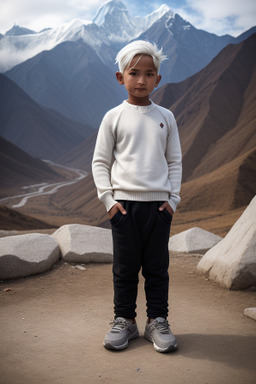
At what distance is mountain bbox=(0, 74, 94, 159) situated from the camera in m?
74.2

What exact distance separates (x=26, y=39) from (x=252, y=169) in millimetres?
122601

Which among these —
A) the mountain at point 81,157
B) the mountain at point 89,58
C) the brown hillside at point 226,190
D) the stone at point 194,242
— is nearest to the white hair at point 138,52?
the stone at point 194,242

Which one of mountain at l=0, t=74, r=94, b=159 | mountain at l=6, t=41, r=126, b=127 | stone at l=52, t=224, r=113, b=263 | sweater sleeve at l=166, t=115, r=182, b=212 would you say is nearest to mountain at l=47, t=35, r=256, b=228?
stone at l=52, t=224, r=113, b=263

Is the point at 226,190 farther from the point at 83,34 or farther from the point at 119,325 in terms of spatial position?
the point at 83,34

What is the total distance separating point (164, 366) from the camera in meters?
2.34

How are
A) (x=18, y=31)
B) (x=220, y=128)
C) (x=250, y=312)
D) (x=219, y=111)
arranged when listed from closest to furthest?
(x=250, y=312)
(x=220, y=128)
(x=219, y=111)
(x=18, y=31)

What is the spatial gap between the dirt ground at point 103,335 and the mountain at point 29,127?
2747 inches

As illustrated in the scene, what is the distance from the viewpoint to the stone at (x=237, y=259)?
4.01m

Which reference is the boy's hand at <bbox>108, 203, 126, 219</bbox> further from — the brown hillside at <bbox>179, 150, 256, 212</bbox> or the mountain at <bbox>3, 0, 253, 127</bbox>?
the mountain at <bbox>3, 0, 253, 127</bbox>

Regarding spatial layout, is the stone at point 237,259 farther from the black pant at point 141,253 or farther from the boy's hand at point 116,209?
the boy's hand at point 116,209

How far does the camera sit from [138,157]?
261 centimetres

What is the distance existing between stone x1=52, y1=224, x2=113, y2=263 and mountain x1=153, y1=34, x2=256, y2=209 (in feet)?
41.1

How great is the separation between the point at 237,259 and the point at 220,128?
2713 centimetres

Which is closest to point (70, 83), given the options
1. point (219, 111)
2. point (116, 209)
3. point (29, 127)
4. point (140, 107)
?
point (29, 127)
